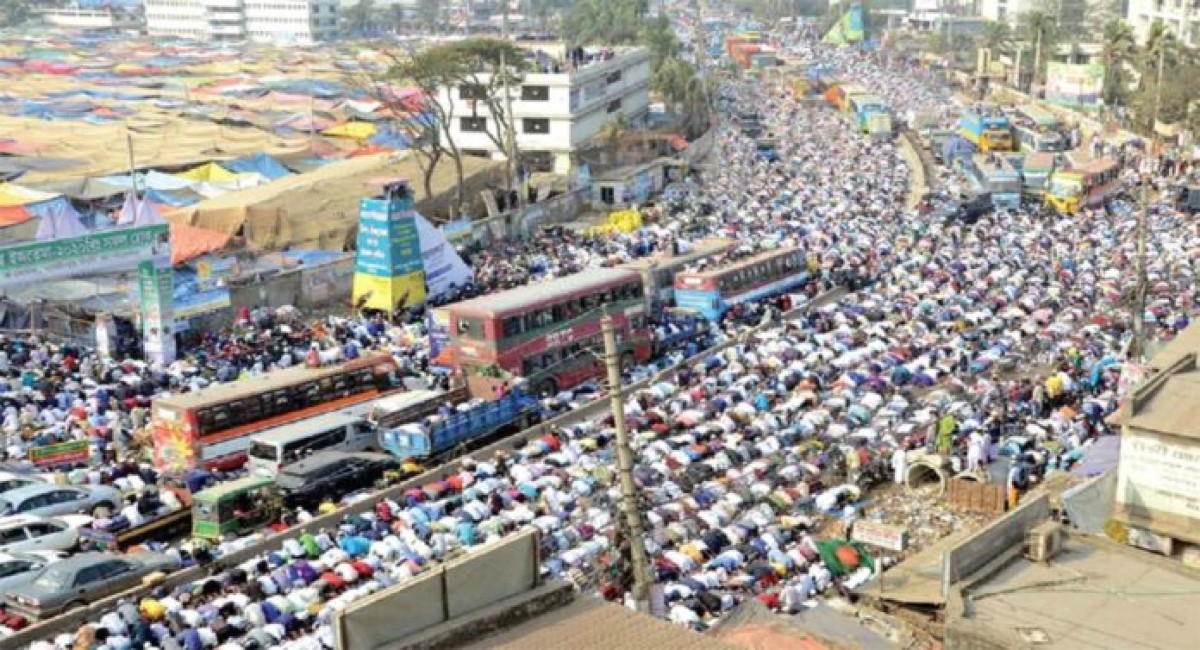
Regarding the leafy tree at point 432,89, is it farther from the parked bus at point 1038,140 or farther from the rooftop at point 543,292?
the parked bus at point 1038,140

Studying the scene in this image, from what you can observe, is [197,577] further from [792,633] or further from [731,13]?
[731,13]

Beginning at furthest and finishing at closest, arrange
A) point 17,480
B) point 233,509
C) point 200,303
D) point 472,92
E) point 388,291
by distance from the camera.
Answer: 1. point 472,92
2. point 388,291
3. point 200,303
4. point 17,480
5. point 233,509

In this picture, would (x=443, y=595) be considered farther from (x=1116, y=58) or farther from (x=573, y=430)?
(x=1116, y=58)

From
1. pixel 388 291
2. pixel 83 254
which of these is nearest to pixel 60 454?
pixel 83 254

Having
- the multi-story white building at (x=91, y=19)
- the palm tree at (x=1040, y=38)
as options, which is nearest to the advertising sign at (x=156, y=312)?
the palm tree at (x=1040, y=38)

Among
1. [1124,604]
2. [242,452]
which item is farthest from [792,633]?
[242,452]

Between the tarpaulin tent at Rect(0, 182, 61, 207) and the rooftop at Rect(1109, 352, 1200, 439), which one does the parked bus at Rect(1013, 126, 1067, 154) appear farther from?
the rooftop at Rect(1109, 352, 1200, 439)
